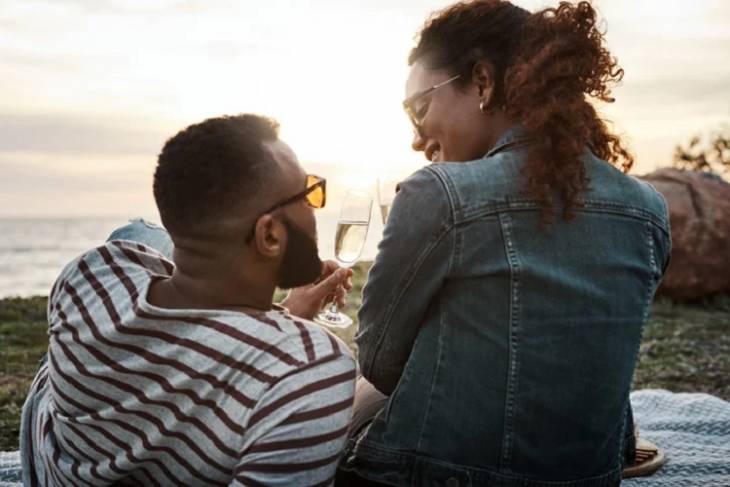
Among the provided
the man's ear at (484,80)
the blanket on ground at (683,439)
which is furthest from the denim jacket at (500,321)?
the blanket on ground at (683,439)

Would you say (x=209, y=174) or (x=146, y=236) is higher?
(x=209, y=174)

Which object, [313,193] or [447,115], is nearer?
[313,193]

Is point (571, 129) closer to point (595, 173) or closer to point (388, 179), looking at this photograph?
point (595, 173)

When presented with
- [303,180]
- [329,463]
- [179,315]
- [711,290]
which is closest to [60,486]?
[179,315]

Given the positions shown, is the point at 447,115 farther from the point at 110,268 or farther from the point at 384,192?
the point at 110,268

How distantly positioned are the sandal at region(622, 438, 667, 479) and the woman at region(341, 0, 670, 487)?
45.5 inches

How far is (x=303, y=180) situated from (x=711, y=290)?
1065 cm

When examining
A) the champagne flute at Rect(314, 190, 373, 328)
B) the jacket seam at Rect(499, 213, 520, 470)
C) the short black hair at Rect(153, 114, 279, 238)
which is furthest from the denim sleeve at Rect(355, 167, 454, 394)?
the champagne flute at Rect(314, 190, 373, 328)

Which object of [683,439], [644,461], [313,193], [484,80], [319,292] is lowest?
[683,439]

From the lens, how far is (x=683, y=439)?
15.2 feet

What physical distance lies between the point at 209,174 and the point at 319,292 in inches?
39.4

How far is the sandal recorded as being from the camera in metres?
3.86

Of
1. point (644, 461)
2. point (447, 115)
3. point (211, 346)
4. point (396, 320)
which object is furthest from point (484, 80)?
point (644, 461)

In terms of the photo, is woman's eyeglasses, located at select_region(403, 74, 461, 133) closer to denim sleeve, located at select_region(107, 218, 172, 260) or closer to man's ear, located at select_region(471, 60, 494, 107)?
man's ear, located at select_region(471, 60, 494, 107)
